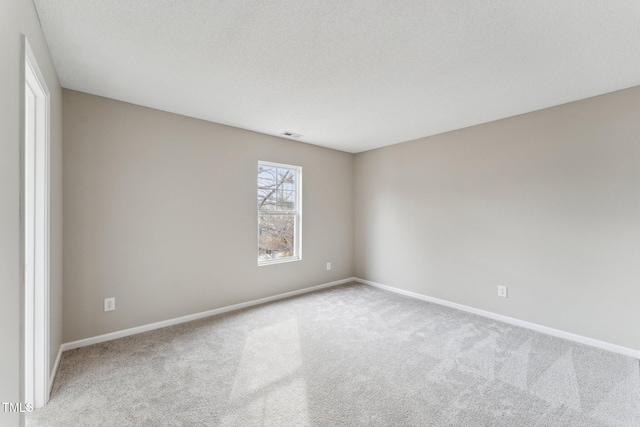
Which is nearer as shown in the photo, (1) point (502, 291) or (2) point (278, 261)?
(1) point (502, 291)

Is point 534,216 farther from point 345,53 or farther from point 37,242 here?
point 37,242

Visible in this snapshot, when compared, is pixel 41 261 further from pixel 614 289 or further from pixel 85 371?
pixel 614 289

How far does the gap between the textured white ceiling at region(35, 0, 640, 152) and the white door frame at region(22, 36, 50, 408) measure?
51 centimetres

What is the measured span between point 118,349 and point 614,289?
4545mm

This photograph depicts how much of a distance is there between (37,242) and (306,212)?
3.04m

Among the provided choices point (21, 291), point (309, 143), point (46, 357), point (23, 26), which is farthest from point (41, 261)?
point (309, 143)

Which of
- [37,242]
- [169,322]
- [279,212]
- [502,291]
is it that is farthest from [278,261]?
[502,291]

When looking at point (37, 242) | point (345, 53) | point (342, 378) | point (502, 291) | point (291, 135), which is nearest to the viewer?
point (37, 242)

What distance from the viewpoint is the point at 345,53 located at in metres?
1.97

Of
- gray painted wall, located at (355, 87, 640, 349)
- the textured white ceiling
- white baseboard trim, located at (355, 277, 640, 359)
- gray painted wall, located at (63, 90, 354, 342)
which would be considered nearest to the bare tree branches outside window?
gray painted wall, located at (63, 90, 354, 342)

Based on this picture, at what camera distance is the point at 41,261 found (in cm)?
185

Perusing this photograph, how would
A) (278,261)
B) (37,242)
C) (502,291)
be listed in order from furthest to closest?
(278,261) < (502,291) < (37,242)

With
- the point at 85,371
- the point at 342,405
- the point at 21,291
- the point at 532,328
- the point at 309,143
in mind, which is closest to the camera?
the point at 21,291

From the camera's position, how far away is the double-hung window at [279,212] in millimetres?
3982
